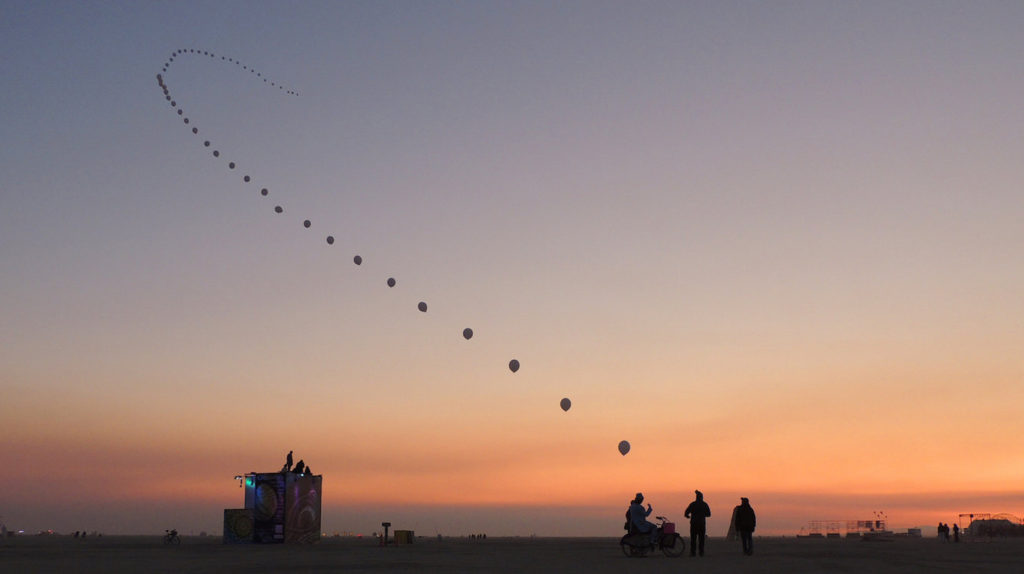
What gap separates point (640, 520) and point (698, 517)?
6.54ft

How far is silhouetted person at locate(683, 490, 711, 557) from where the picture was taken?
27.6 m

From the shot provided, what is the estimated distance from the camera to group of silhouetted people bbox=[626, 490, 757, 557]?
26859 mm

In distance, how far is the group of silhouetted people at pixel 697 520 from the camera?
1057 inches

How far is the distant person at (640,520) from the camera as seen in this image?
2680cm

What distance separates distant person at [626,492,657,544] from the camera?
26.8m

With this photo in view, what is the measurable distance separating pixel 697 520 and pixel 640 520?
6.32ft

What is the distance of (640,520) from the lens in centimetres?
2692

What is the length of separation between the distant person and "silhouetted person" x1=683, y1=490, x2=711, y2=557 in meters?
1.12

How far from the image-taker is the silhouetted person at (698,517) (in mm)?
27562

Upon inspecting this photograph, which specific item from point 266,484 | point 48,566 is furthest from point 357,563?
point 266,484

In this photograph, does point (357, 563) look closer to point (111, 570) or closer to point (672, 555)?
point (111, 570)

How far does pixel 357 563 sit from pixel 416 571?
3.72m

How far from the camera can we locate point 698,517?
2783 centimetres

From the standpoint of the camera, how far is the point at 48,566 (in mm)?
21234
